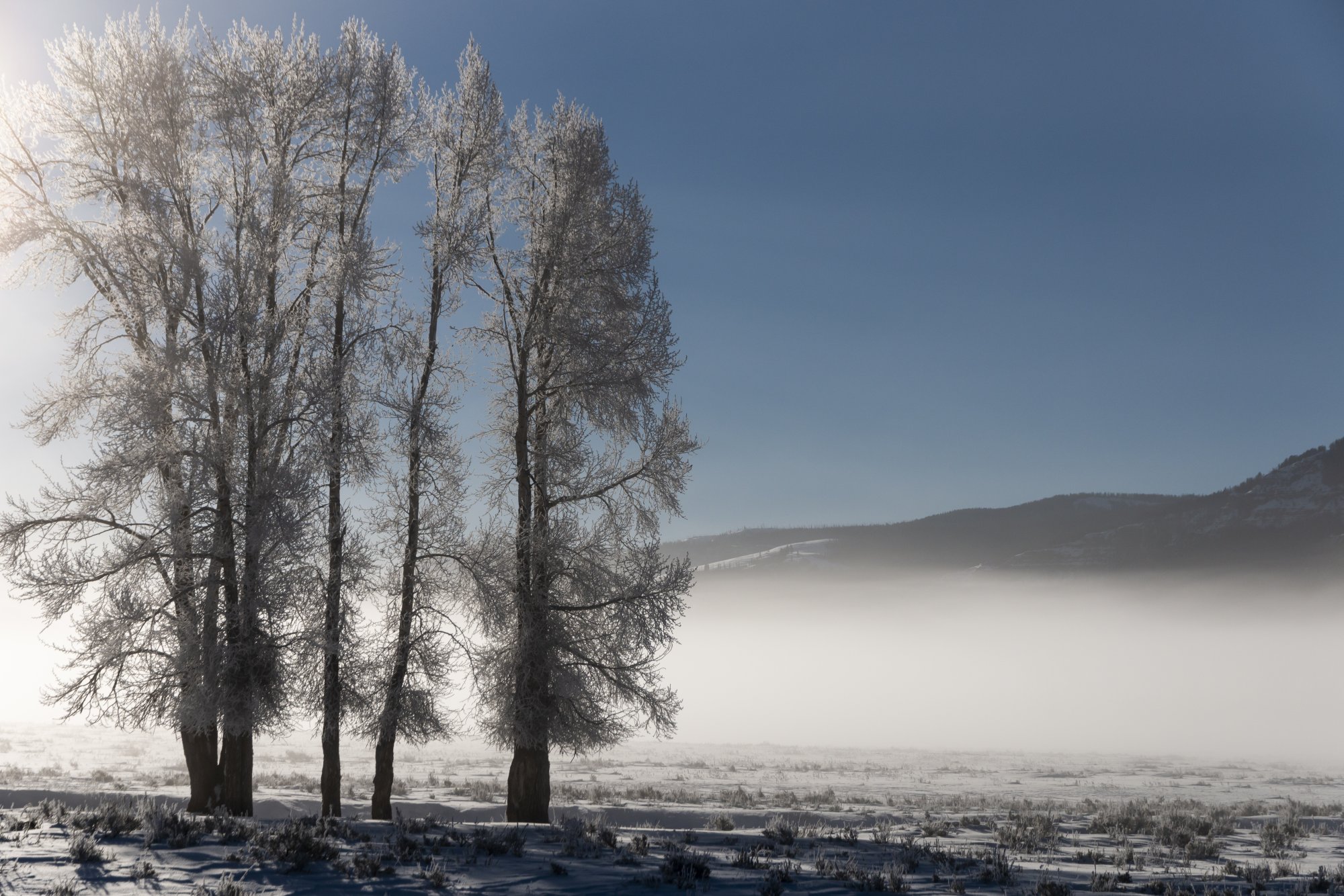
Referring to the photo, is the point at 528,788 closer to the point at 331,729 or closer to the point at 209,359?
the point at 331,729

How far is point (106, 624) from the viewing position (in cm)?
1435

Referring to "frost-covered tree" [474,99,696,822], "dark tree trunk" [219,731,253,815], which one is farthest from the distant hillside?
"dark tree trunk" [219,731,253,815]

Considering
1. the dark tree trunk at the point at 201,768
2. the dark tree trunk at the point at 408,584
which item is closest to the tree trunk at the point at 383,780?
the dark tree trunk at the point at 408,584

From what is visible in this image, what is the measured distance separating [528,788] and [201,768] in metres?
5.70

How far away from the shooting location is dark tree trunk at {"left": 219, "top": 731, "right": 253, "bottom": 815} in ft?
49.2

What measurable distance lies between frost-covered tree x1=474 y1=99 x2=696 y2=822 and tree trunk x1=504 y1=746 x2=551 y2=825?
26 millimetres

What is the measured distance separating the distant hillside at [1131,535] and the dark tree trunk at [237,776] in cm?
16629

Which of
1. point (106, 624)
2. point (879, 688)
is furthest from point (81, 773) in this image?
point (879, 688)

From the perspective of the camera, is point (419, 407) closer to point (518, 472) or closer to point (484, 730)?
point (518, 472)

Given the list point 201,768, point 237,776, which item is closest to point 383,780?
point 237,776

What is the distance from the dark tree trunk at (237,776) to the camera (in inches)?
591

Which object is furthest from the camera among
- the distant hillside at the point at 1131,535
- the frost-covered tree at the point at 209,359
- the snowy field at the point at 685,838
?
the distant hillside at the point at 1131,535

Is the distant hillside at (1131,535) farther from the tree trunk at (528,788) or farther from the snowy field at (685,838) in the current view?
the tree trunk at (528,788)

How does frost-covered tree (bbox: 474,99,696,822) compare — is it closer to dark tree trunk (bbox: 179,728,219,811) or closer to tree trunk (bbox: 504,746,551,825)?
tree trunk (bbox: 504,746,551,825)
